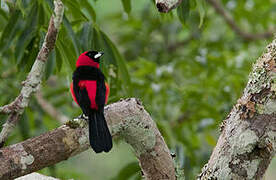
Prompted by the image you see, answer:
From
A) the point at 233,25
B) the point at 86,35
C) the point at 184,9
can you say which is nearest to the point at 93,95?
the point at 86,35

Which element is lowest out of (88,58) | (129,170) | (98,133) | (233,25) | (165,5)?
(98,133)

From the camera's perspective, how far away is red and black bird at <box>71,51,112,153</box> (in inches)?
94.2

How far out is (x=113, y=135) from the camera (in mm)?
2570

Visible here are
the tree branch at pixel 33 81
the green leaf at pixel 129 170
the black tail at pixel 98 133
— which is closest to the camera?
the black tail at pixel 98 133

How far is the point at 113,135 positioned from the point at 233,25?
3.80m

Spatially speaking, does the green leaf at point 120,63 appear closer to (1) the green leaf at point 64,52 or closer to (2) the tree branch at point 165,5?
(1) the green leaf at point 64,52

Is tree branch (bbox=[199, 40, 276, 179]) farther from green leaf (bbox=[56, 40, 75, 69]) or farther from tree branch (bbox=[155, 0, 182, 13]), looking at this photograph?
green leaf (bbox=[56, 40, 75, 69])

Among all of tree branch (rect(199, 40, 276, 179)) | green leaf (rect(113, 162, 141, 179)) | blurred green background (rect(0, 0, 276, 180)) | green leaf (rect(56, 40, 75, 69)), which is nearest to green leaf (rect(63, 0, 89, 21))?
blurred green background (rect(0, 0, 276, 180))

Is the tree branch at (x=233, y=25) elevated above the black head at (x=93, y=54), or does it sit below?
above

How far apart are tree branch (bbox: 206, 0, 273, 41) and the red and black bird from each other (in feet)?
9.74

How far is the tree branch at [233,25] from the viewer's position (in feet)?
19.5

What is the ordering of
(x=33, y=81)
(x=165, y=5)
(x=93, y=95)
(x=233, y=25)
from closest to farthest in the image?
(x=165, y=5) < (x=33, y=81) < (x=93, y=95) < (x=233, y=25)

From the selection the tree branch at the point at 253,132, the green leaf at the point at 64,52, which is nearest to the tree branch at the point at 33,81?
the green leaf at the point at 64,52

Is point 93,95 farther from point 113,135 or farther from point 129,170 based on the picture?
point 129,170
